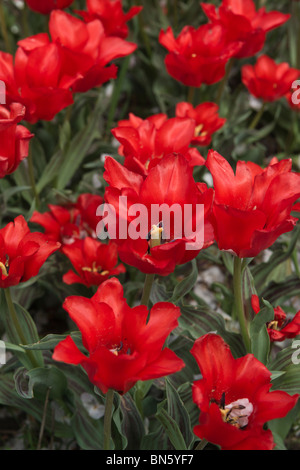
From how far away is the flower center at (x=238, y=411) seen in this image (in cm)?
Result: 106

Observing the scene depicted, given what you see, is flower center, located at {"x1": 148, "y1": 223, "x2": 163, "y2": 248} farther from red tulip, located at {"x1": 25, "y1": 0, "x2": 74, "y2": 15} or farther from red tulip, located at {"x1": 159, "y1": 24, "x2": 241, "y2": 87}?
red tulip, located at {"x1": 25, "y1": 0, "x2": 74, "y2": 15}

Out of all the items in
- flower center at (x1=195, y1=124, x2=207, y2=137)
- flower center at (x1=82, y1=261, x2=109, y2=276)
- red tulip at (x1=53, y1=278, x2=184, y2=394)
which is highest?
red tulip at (x1=53, y1=278, x2=184, y2=394)

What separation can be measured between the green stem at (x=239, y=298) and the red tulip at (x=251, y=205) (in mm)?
109

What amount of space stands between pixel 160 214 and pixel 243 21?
96 cm

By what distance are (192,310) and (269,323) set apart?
206 millimetres

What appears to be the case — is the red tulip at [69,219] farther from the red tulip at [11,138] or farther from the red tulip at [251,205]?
the red tulip at [251,205]

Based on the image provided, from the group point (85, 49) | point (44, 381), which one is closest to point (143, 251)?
point (44, 381)

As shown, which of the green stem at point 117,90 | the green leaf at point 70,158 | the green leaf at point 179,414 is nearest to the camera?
the green leaf at point 179,414

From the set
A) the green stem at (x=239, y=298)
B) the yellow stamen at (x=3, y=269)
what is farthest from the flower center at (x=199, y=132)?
the yellow stamen at (x=3, y=269)

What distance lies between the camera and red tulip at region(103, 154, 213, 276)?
104 centimetres

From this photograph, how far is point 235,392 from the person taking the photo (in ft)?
3.56

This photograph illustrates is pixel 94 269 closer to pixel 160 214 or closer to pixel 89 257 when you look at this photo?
pixel 89 257

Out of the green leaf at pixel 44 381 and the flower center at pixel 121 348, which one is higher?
the flower center at pixel 121 348

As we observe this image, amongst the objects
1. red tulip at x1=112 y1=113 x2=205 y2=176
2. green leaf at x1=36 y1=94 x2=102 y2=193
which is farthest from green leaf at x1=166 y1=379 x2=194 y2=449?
green leaf at x1=36 y1=94 x2=102 y2=193
